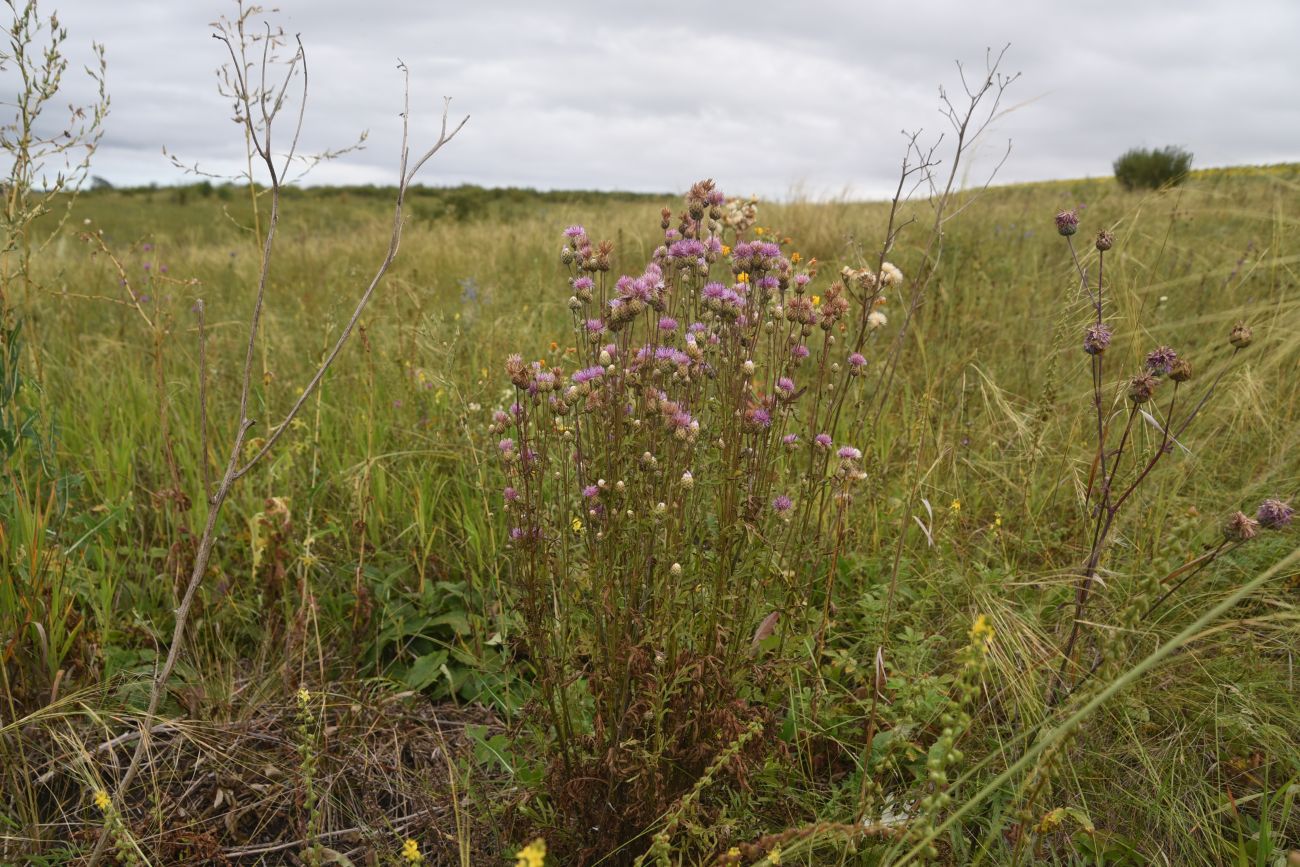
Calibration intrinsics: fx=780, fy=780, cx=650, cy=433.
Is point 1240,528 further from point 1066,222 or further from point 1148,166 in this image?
point 1148,166

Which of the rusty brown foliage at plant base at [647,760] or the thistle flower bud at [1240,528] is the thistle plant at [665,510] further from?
the thistle flower bud at [1240,528]

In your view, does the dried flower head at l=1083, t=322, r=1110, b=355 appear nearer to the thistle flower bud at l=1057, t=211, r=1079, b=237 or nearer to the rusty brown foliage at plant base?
the thistle flower bud at l=1057, t=211, r=1079, b=237

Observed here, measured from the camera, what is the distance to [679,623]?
61.2 inches

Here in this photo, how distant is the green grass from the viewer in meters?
1.68

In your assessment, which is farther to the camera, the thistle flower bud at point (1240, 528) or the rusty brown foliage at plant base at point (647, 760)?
the rusty brown foliage at plant base at point (647, 760)

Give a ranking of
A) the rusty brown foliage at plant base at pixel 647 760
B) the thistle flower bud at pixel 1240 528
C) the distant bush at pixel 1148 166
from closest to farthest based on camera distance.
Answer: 1. the thistle flower bud at pixel 1240 528
2. the rusty brown foliage at plant base at pixel 647 760
3. the distant bush at pixel 1148 166

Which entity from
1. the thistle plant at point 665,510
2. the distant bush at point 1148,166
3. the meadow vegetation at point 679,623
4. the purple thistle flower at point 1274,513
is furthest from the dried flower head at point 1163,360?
the distant bush at point 1148,166

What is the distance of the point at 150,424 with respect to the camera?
10.8ft

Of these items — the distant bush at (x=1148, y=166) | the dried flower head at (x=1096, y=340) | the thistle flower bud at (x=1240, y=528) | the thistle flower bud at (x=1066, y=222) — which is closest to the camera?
the thistle flower bud at (x=1240, y=528)

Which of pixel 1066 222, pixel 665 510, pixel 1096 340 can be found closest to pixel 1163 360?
pixel 1096 340

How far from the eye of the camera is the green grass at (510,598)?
168 cm

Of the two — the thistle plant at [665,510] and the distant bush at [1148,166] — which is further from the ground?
the distant bush at [1148,166]

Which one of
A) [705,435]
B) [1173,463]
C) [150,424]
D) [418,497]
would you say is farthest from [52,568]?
[1173,463]

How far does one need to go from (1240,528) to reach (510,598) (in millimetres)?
1619
